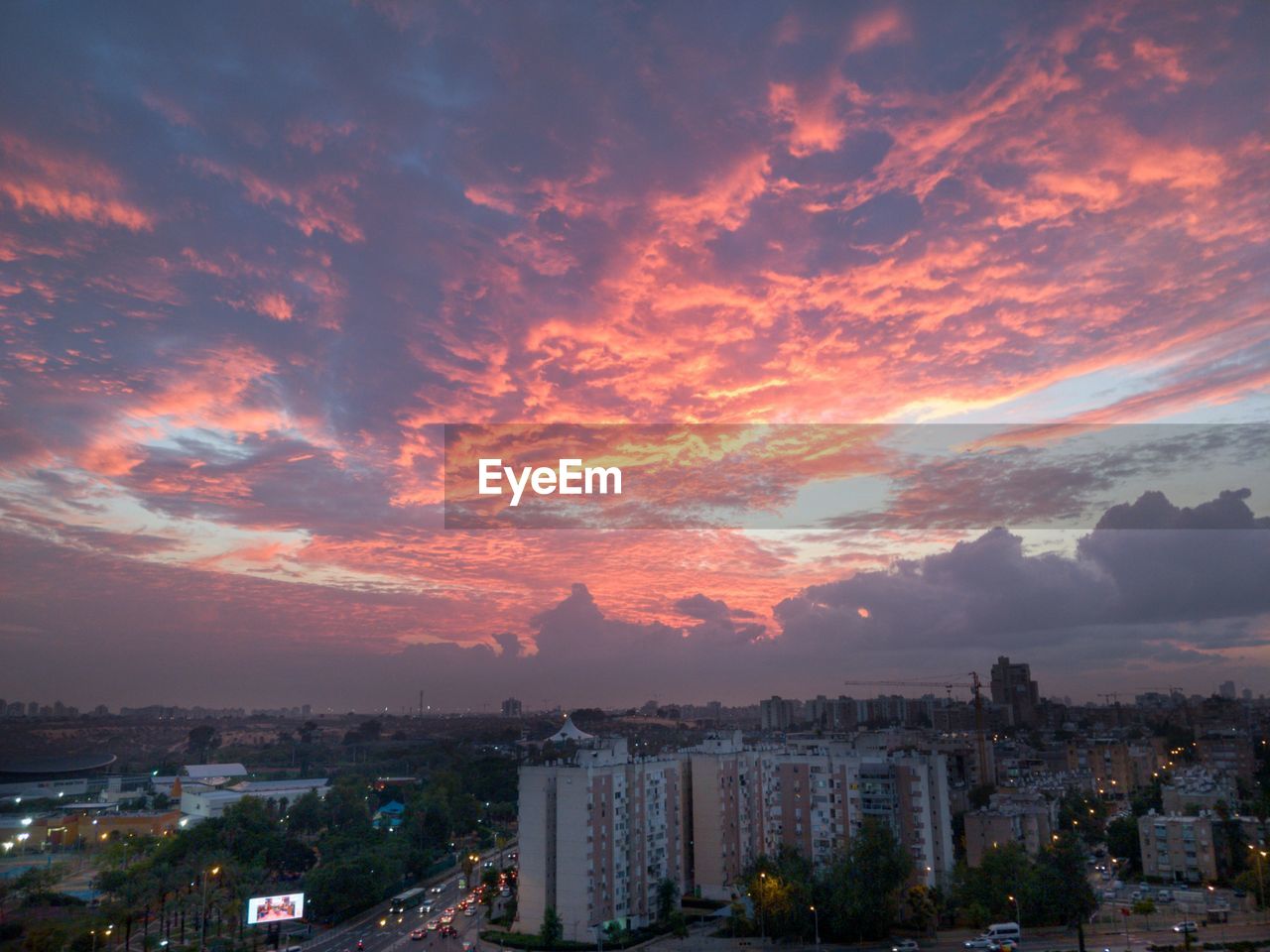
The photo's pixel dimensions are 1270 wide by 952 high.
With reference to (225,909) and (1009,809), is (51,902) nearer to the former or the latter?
(225,909)

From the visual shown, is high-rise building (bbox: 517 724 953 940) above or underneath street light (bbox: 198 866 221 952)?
above

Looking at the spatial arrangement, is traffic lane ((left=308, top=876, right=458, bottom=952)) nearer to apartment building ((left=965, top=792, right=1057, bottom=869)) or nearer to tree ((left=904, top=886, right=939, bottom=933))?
tree ((left=904, top=886, right=939, bottom=933))

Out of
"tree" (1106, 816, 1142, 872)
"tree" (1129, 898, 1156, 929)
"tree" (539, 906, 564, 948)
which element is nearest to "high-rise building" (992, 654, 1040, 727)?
"tree" (1106, 816, 1142, 872)

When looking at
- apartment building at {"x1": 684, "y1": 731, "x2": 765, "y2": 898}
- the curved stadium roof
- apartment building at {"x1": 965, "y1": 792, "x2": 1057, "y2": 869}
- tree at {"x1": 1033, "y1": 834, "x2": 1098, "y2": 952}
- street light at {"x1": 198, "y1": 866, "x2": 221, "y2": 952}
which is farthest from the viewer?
the curved stadium roof

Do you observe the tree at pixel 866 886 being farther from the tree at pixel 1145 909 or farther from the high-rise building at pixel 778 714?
the high-rise building at pixel 778 714

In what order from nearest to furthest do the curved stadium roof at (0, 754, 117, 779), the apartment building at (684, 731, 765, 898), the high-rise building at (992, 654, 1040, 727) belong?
the apartment building at (684, 731, 765, 898)
the curved stadium roof at (0, 754, 117, 779)
the high-rise building at (992, 654, 1040, 727)

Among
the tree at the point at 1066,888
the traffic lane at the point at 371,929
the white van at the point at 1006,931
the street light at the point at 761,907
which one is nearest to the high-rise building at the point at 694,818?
the street light at the point at 761,907

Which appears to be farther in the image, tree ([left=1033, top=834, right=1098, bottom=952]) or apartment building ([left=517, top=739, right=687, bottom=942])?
apartment building ([left=517, top=739, right=687, bottom=942])

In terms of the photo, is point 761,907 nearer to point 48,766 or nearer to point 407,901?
point 407,901
